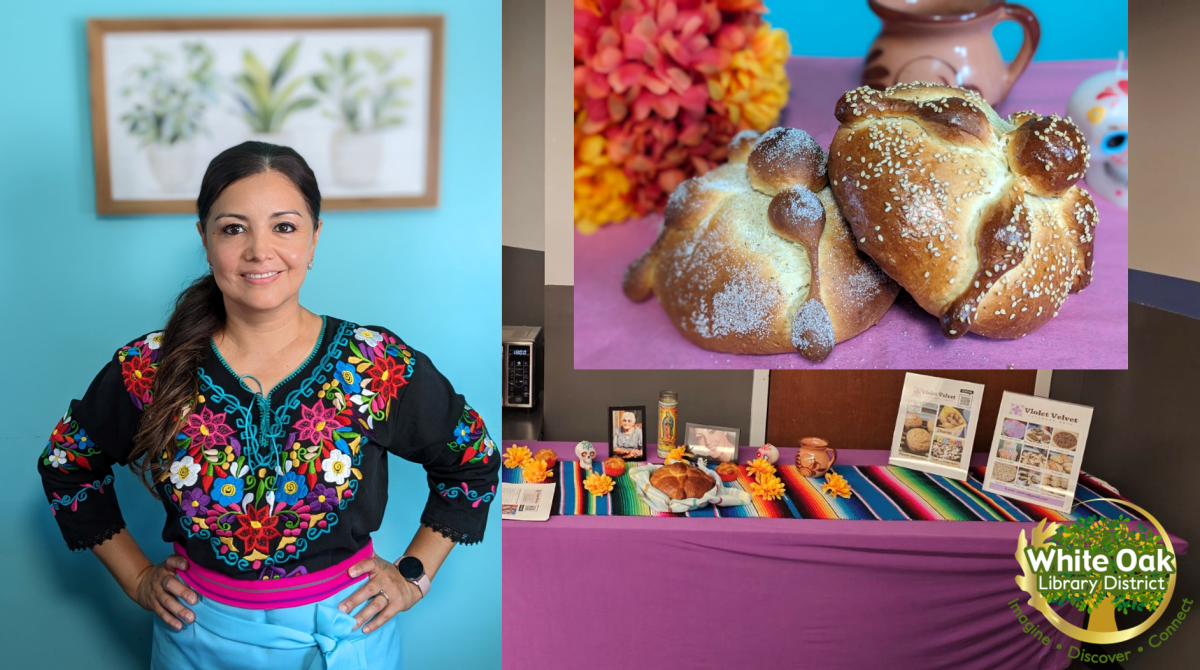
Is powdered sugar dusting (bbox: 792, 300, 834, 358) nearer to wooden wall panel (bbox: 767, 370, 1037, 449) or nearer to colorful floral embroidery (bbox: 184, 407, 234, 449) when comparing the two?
wooden wall panel (bbox: 767, 370, 1037, 449)

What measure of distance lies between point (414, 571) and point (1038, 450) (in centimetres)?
145

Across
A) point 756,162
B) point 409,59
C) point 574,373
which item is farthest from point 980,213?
point 409,59

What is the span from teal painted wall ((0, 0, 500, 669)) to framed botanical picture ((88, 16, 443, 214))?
0.10 ft

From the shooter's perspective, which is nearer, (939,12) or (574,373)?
(939,12)

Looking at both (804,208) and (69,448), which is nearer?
(69,448)

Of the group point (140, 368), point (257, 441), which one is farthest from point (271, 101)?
point (257, 441)

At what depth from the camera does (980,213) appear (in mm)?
1342

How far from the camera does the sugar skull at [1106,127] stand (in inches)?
58.3

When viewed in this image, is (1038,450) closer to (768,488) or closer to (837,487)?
(837,487)

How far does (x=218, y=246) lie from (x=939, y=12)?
1411mm

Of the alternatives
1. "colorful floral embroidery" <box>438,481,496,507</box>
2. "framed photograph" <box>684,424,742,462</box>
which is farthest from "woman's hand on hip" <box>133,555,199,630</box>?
"framed photograph" <box>684,424,742,462</box>

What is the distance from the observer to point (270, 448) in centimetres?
121

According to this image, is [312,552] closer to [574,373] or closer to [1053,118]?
[574,373]

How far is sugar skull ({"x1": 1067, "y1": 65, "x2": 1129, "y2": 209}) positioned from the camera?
4.86ft
